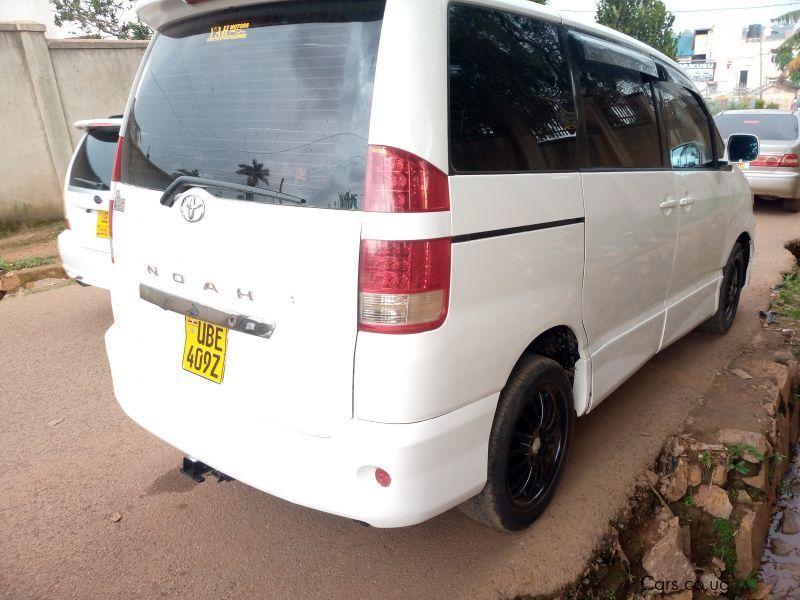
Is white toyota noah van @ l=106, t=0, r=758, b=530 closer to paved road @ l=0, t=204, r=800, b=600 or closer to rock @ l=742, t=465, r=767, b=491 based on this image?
paved road @ l=0, t=204, r=800, b=600

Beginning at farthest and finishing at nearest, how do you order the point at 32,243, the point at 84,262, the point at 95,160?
the point at 32,243
the point at 95,160
the point at 84,262

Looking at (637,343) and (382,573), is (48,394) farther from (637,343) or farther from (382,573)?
(637,343)

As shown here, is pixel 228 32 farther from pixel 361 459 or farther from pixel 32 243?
pixel 32 243

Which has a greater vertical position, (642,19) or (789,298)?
(642,19)

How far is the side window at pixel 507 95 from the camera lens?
74.4 inches

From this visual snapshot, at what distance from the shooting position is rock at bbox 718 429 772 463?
9.98 feet

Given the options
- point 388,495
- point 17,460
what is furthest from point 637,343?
point 17,460

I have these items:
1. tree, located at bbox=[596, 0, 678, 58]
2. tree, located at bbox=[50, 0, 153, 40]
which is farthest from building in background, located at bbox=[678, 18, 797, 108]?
tree, located at bbox=[50, 0, 153, 40]

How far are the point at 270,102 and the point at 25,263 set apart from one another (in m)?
6.31

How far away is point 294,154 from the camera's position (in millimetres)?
1844

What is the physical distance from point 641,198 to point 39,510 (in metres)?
3.00

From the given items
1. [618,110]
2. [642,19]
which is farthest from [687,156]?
[642,19]

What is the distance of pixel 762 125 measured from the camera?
979cm

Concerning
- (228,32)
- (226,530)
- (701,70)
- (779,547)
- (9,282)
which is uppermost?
(701,70)
